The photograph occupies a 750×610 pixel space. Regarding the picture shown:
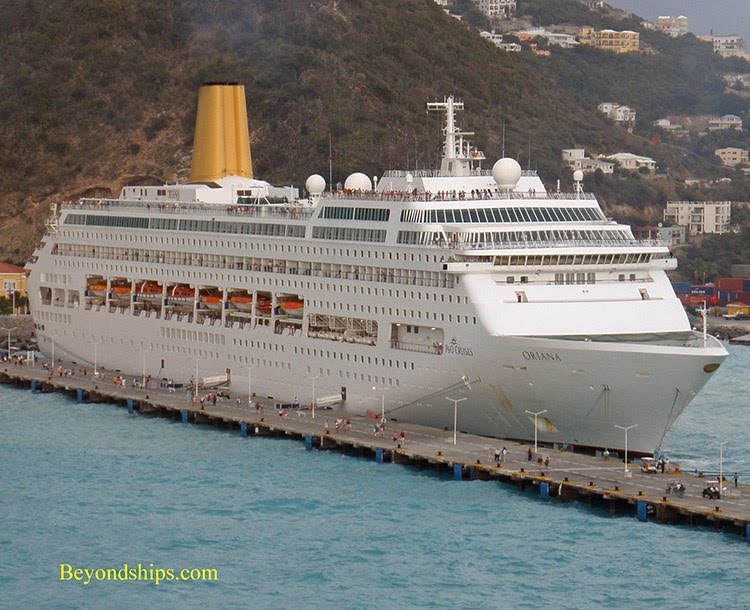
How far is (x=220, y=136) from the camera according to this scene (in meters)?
75.2

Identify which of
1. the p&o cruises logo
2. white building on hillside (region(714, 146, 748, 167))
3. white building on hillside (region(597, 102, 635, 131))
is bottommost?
the p&o cruises logo

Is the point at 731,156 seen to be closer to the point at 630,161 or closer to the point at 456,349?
the point at 630,161

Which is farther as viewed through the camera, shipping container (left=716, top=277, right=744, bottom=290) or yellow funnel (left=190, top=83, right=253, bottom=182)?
shipping container (left=716, top=277, right=744, bottom=290)

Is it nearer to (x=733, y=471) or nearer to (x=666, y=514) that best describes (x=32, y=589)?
(x=666, y=514)

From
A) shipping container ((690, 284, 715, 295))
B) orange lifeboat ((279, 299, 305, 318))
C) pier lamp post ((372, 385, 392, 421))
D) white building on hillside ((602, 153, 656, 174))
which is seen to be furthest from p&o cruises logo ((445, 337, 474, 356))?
white building on hillside ((602, 153, 656, 174))

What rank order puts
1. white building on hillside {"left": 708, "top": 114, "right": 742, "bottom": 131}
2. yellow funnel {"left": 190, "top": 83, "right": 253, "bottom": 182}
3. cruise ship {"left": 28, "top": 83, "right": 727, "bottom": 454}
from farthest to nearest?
white building on hillside {"left": 708, "top": 114, "right": 742, "bottom": 131}, yellow funnel {"left": 190, "top": 83, "right": 253, "bottom": 182}, cruise ship {"left": 28, "top": 83, "right": 727, "bottom": 454}

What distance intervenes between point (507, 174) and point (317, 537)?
16.1 m

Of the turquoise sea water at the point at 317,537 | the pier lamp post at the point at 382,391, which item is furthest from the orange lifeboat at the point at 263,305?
the pier lamp post at the point at 382,391

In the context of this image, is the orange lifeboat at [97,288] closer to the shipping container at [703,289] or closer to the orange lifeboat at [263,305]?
the orange lifeboat at [263,305]

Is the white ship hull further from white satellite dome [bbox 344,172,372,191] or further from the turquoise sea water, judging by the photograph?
white satellite dome [bbox 344,172,372,191]

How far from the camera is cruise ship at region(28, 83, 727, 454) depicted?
164 feet

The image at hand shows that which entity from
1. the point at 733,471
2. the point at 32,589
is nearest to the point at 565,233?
the point at 733,471

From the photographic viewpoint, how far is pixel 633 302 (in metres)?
52.0

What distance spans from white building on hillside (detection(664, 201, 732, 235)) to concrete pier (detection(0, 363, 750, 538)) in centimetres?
7786
